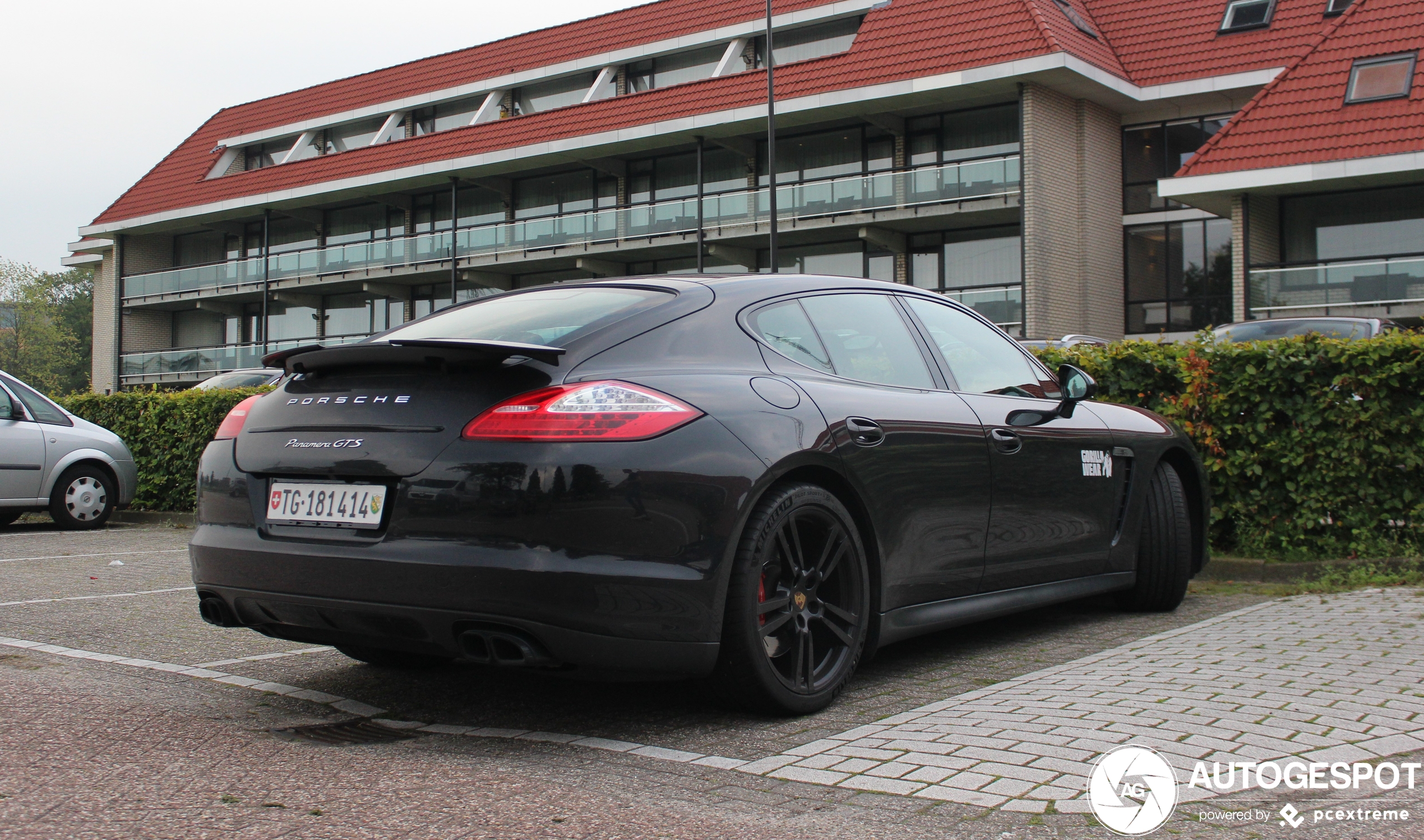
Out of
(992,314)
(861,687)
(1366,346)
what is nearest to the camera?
(861,687)

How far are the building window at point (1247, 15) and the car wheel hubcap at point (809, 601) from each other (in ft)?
91.0

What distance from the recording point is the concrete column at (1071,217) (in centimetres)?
2680

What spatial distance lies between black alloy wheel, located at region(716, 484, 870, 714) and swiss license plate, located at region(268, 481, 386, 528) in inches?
41.4

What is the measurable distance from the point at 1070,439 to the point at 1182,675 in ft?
4.20

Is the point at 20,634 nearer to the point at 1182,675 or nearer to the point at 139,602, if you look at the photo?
the point at 139,602

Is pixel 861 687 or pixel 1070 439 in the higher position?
pixel 1070 439

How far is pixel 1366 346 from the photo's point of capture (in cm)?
737

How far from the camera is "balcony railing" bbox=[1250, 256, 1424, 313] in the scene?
22.5 meters

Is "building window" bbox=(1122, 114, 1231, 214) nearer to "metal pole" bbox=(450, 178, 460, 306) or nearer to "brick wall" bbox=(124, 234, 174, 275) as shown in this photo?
"metal pole" bbox=(450, 178, 460, 306)

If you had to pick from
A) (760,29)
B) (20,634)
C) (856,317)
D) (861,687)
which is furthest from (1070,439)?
(760,29)

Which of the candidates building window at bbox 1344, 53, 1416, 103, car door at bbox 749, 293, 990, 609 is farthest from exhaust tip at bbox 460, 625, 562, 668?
building window at bbox 1344, 53, 1416, 103

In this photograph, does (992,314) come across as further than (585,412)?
Yes

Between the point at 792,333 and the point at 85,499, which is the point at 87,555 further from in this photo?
the point at 792,333

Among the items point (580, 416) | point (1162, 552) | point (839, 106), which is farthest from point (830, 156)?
point (580, 416)
